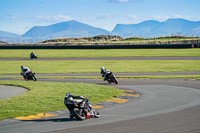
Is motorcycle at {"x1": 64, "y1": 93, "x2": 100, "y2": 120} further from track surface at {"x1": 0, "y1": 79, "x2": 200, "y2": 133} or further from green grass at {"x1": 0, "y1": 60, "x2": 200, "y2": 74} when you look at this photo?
green grass at {"x1": 0, "y1": 60, "x2": 200, "y2": 74}

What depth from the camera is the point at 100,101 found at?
18.1 m

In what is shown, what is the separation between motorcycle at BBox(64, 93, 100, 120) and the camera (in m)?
13.1

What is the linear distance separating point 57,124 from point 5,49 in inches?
3376

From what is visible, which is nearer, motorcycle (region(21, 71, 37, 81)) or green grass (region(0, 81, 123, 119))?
green grass (region(0, 81, 123, 119))

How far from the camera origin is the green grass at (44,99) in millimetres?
15203

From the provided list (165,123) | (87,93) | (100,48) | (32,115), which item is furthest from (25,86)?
(100,48)

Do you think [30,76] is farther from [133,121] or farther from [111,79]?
[133,121]

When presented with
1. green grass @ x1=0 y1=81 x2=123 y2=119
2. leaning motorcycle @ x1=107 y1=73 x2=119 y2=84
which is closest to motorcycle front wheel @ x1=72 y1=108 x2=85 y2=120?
green grass @ x1=0 y1=81 x2=123 y2=119

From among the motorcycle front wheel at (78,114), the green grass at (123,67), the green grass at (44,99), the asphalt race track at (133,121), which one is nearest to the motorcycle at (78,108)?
the motorcycle front wheel at (78,114)

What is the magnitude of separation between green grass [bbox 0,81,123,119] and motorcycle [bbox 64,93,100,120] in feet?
7.59

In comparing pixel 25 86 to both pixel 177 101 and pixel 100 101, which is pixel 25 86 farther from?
pixel 177 101

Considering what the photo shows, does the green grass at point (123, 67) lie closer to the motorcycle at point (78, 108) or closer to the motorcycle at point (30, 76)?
the motorcycle at point (30, 76)

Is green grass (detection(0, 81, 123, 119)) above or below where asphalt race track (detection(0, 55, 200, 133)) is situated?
Result: above

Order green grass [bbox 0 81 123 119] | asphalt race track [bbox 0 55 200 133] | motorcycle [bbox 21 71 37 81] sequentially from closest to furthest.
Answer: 1. asphalt race track [bbox 0 55 200 133]
2. green grass [bbox 0 81 123 119]
3. motorcycle [bbox 21 71 37 81]
